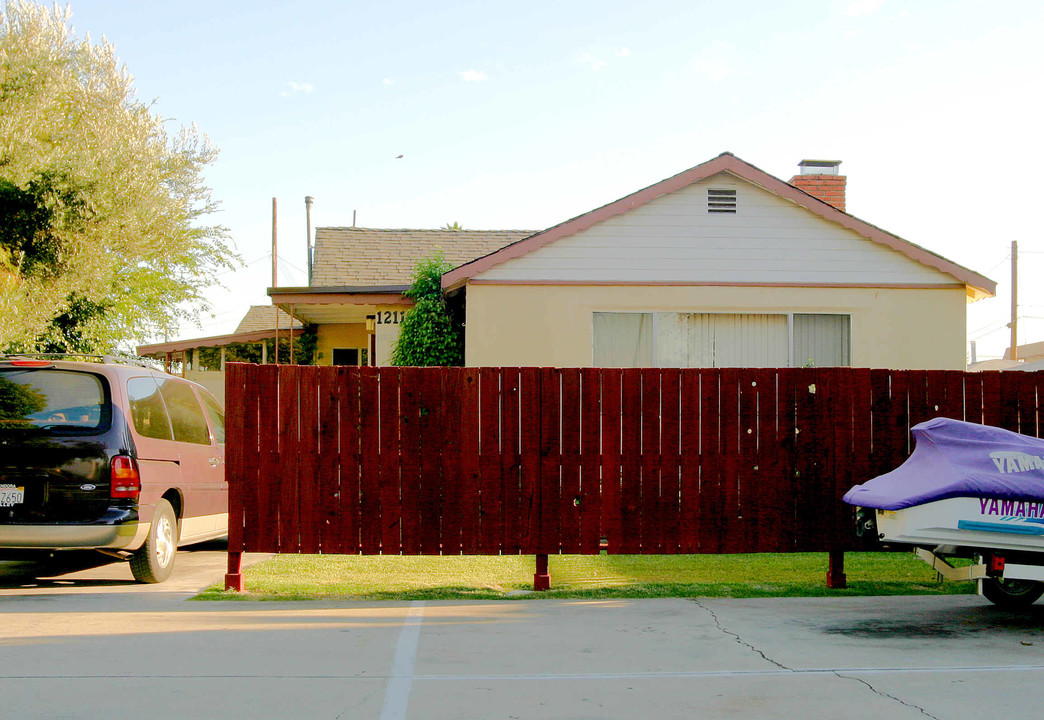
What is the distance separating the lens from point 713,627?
22.0 feet

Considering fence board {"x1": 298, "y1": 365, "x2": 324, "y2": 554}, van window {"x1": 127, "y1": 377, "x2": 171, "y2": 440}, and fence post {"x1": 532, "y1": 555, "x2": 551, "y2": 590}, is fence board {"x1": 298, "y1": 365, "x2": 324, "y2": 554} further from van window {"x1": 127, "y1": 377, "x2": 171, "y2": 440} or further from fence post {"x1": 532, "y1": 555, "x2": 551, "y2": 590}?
fence post {"x1": 532, "y1": 555, "x2": 551, "y2": 590}

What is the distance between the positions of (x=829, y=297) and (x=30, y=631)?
10220 millimetres

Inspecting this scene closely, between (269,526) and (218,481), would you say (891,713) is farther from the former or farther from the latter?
(218,481)

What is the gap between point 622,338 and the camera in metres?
12.8

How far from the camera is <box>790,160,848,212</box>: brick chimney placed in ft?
48.9

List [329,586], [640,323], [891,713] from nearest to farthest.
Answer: [891,713] < [329,586] < [640,323]

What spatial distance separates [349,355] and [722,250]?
408 inches

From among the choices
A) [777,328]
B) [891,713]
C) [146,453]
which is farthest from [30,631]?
[777,328]

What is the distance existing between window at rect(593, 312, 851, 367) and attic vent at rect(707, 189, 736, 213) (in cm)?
145

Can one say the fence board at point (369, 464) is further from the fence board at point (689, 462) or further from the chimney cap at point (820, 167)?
the chimney cap at point (820, 167)

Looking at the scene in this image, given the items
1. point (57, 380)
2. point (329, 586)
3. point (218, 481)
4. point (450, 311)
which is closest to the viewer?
point (57, 380)

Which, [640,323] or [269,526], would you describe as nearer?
[269,526]

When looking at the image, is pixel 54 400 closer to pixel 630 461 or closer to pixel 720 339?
pixel 630 461

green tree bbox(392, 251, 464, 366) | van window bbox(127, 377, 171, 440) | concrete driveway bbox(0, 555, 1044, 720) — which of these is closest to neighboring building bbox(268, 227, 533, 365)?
green tree bbox(392, 251, 464, 366)
